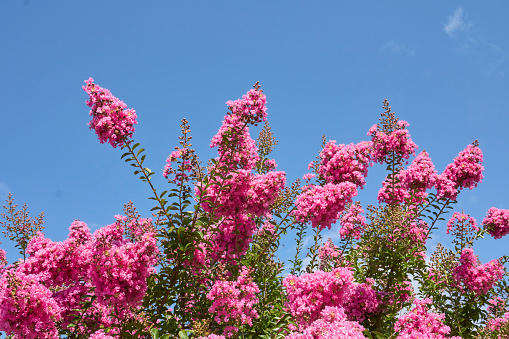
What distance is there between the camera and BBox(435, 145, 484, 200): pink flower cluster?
9.18 meters

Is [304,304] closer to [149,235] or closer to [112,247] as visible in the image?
[149,235]

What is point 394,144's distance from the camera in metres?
8.79

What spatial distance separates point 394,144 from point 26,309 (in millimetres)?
7239

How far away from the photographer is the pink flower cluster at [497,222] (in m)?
9.61

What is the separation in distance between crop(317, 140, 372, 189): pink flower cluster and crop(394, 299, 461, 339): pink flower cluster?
2.79 m

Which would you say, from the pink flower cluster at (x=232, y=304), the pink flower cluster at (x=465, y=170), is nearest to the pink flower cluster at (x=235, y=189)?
the pink flower cluster at (x=232, y=304)

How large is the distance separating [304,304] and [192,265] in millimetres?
1895

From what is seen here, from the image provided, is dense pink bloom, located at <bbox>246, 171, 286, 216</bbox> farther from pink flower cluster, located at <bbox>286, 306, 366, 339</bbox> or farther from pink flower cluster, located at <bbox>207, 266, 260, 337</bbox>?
pink flower cluster, located at <bbox>286, 306, 366, 339</bbox>

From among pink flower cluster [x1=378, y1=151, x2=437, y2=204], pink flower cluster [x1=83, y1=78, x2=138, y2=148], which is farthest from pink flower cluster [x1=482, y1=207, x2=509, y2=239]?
pink flower cluster [x1=83, y1=78, x2=138, y2=148]

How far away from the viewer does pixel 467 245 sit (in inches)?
358

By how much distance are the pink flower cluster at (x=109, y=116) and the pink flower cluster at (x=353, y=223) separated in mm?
5115

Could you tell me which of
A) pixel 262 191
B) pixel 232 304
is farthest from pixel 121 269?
pixel 262 191

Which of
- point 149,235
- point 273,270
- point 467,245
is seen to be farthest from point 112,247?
point 467,245

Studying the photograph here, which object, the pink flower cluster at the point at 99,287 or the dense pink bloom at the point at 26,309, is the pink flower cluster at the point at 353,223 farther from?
the dense pink bloom at the point at 26,309
